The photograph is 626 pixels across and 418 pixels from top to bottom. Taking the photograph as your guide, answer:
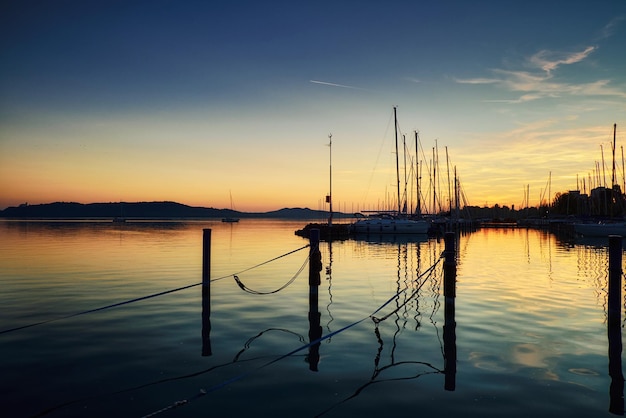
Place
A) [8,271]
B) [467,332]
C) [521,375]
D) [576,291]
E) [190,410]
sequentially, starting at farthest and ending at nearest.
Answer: [8,271]
[576,291]
[467,332]
[521,375]
[190,410]

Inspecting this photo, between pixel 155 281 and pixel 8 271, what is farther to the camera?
pixel 8 271

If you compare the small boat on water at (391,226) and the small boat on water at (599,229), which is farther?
the small boat on water at (391,226)

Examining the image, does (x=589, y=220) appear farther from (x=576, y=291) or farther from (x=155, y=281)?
(x=155, y=281)

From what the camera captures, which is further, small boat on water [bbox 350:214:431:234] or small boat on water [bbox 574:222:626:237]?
small boat on water [bbox 350:214:431:234]

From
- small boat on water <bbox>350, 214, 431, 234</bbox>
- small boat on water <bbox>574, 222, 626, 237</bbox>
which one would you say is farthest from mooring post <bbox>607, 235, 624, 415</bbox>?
small boat on water <bbox>350, 214, 431, 234</bbox>

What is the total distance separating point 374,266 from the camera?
34.3 meters

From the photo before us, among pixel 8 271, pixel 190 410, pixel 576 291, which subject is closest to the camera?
pixel 190 410

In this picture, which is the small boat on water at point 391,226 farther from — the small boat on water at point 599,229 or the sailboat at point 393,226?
the small boat on water at point 599,229

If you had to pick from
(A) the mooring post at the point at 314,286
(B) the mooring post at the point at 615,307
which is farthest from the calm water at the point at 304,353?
(B) the mooring post at the point at 615,307

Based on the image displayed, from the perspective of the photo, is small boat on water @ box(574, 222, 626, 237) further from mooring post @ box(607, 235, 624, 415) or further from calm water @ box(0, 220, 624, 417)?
mooring post @ box(607, 235, 624, 415)

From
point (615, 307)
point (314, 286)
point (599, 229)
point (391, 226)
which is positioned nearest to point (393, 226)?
point (391, 226)

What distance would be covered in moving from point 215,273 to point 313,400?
23.1m

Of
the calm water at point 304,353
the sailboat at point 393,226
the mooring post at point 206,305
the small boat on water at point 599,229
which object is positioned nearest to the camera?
the calm water at point 304,353

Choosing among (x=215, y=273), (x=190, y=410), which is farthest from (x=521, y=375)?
(x=215, y=273)
